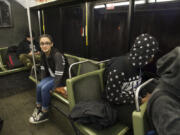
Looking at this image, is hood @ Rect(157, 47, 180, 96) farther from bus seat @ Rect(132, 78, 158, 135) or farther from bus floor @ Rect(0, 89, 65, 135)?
bus floor @ Rect(0, 89, 65, 135)

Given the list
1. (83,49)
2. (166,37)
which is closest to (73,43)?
(83,49)

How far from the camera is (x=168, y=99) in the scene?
0.91 metres

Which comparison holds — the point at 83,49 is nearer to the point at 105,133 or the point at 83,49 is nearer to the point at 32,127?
the point at 32,127

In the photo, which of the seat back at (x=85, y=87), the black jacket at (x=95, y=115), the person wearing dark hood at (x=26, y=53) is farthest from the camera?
the person wearing dark hood at (x=26, y=53)

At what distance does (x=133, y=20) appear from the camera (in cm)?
214

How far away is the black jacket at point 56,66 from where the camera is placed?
88.1 inches

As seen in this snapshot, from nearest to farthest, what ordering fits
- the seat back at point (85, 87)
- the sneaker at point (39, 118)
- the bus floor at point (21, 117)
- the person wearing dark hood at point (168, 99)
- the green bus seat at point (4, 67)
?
1. the person wearing dark hood at point (168, 99)
2. the seat back at point (85, 87)
3. the bus floor at point (21, 117)
4. the sneaker at point (39, 118)
5. the green bus seat at point (4, 67)

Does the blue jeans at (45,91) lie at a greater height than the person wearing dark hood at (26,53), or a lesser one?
lesser

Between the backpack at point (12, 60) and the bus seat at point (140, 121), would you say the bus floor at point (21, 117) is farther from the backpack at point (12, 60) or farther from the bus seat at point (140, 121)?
the bus seat at point (140, 121)

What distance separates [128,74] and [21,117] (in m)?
2.01

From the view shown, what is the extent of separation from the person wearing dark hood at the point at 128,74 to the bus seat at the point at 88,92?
0.15 meters

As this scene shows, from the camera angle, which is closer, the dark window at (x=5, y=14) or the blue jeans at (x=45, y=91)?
the blue jeans at (x=45, y=91)

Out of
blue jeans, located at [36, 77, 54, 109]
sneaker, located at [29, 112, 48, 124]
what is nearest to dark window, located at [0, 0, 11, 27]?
blue jeans, located at [36, 77, 54, 109]

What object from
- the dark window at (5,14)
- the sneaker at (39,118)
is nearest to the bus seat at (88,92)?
the sneaker at (39,118)
